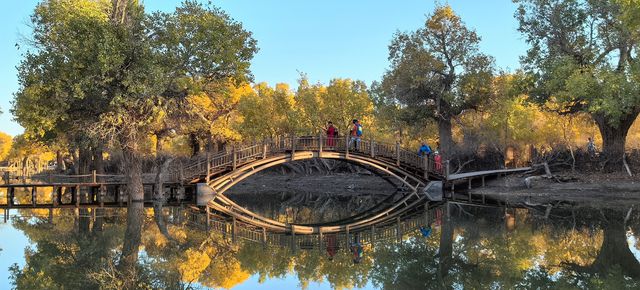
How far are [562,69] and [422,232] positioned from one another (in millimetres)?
15353

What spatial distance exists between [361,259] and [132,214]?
10827mm

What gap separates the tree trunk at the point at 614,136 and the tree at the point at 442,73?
6.52 m

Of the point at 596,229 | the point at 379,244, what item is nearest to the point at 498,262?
the point at 379,244

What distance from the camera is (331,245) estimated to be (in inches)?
490

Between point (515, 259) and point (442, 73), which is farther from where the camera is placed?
point (442, 73)

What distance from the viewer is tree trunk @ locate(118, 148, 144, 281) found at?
977 centimetres

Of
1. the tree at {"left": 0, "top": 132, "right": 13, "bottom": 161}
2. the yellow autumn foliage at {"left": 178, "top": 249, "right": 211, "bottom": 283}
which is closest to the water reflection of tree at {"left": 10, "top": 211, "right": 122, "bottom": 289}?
the yellow autumn foliage at {"left": 178, "top": 249, "right": 211, "bottom": 283}

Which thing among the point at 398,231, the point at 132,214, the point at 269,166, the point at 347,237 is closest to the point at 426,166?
the point at 269,166

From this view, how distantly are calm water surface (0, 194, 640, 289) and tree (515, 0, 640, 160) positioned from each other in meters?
9.08

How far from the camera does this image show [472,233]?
1369 cm

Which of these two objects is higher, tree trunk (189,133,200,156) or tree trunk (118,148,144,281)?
tree trunk (189,133,200,156)

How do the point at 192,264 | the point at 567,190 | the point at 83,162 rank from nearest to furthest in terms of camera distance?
the point at 192,264, the point at 567,190, the point at 83,162

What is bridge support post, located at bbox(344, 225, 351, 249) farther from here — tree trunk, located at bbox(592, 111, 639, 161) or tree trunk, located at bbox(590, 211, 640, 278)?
tree trunk, located at bbox(592, 111, 639, 161)

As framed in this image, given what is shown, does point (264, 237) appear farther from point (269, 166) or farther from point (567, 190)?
point (567, 190)
